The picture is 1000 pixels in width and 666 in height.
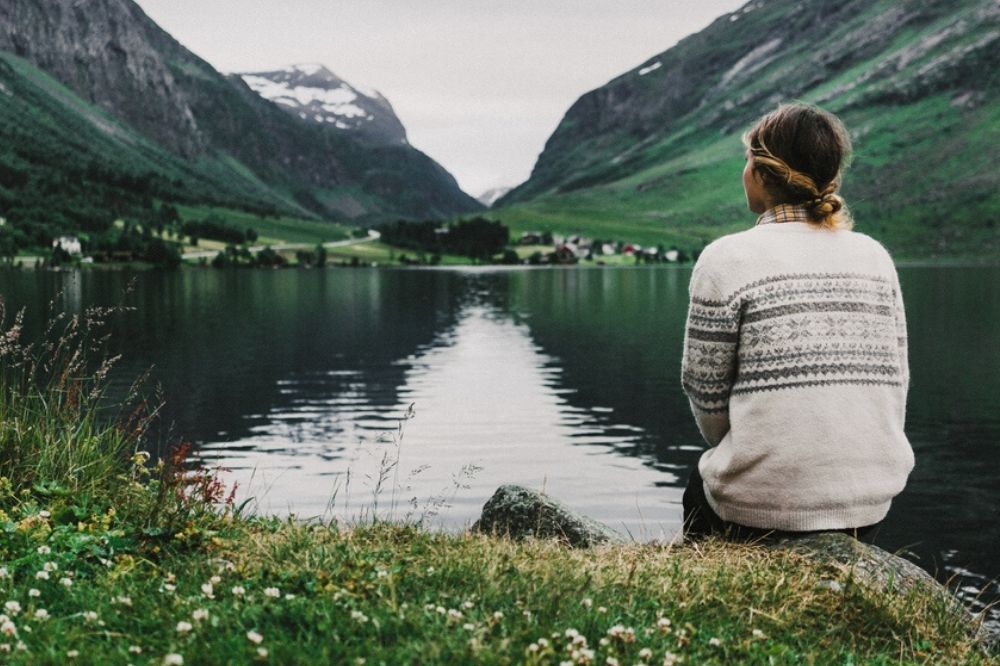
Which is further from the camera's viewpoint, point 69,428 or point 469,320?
point 469,320

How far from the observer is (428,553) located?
808 cm

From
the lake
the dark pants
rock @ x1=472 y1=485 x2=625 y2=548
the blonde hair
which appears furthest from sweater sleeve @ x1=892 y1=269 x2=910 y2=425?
the lake

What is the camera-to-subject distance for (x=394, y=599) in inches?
245

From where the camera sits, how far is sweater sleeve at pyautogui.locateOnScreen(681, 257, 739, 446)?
7078mm

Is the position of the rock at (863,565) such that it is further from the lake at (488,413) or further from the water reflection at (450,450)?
the water reflection at (450,450)

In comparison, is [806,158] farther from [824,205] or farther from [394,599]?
[394,599]

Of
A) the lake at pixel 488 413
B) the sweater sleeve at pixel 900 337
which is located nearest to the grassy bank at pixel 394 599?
the sweater sleeve at pixel 900 337

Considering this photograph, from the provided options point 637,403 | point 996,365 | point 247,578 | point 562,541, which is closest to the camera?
point 247,578

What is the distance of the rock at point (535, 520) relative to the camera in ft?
36.3

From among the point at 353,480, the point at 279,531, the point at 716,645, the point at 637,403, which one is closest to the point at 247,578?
the point at 279,531

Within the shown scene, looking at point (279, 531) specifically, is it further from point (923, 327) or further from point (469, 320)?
point (469, 320)

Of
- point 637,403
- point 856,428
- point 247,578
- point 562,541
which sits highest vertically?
point 856,428

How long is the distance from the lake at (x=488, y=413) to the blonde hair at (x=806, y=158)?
186 inches

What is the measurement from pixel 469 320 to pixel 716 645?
71299mm
